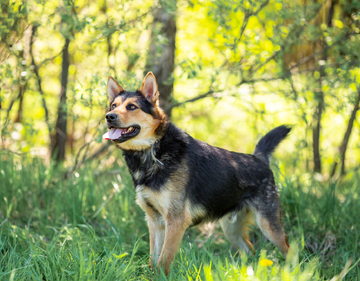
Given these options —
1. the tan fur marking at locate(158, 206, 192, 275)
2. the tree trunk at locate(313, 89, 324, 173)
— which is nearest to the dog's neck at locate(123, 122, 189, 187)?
the tan fur marking at locate(158, 206, 192, 275)

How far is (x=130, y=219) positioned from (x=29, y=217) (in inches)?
54.7

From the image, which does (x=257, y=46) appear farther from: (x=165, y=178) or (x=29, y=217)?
(x=29, y=217)

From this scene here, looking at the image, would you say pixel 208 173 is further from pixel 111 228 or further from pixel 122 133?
pixel 111 228

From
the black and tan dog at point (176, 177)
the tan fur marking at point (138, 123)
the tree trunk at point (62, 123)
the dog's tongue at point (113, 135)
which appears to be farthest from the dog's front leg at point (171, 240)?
the tree trunk at point (62, 123)

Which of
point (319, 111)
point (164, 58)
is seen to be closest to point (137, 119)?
point (164, 58)

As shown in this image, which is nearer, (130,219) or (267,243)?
(267,243)

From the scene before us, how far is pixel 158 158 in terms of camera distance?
3748 millimetres

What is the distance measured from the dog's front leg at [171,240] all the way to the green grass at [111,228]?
9 cm

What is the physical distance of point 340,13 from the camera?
20.6 ft

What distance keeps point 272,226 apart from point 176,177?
1.22 metres

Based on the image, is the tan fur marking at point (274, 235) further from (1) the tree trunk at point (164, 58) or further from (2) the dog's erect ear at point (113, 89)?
(1) the tree trunk at point (164, 58)

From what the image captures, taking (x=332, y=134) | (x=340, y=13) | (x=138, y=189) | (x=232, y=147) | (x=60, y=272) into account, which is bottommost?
(x=232, y=147)

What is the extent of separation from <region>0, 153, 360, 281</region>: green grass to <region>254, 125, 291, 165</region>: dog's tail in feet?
2.66

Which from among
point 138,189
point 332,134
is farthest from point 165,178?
point 332,134
